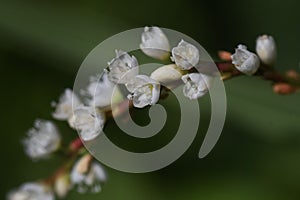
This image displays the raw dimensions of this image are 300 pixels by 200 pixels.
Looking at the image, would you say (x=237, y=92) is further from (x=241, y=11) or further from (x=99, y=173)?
(x=99, y=173)

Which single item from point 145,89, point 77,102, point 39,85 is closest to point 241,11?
point 39,85

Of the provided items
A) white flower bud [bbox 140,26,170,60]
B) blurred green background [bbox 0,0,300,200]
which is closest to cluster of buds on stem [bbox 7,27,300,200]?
white flower bud [bbox 140,26,170,60]

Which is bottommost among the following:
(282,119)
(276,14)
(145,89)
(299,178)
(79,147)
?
(299,178)

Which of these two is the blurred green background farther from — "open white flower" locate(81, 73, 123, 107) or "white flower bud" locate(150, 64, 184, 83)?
"white flower bud" locate(150, 64, 184, 83)

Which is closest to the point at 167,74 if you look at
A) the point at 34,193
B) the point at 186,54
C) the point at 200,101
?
the point at 186,54

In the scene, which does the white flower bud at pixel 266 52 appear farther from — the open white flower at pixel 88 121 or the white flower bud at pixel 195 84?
the open white flower at pixel 88 121

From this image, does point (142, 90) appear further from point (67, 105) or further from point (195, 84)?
Result: point (67, 105)

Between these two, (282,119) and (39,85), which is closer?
(282,119)
